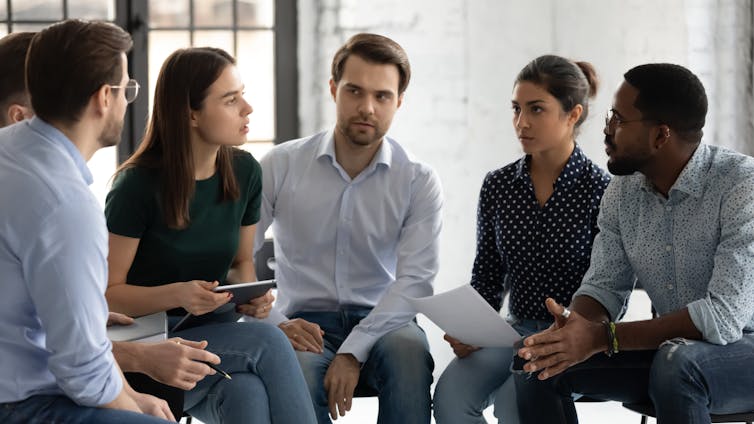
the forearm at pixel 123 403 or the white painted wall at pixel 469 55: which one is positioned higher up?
the white painted wall at pixel 469 55

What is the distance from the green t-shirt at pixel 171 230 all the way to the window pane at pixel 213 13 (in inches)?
84.1

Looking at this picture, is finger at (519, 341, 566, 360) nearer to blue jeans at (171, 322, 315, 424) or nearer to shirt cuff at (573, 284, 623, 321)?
shirt cuff at (573, 284, 623, 321)

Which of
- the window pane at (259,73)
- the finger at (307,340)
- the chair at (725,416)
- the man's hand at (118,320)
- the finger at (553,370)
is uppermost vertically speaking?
the window pane at (259,73)

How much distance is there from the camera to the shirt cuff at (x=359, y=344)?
9.37 feet

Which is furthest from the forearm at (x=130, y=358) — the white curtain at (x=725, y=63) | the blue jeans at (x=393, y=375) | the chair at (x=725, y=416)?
the white curtain at (x=725, y=63)

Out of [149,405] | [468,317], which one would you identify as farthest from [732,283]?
[149,405]

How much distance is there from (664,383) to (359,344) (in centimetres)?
86

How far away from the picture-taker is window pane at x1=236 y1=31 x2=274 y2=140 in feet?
15.8

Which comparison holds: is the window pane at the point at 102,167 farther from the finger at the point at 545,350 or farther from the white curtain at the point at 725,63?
the finger at the point at 545,350

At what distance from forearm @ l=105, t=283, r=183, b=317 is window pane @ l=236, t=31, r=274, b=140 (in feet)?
7.69

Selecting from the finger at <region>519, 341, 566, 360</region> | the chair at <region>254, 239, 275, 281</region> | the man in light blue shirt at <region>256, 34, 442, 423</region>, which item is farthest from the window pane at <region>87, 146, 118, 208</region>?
the finger at <region>519, 341, 566, 360</region>

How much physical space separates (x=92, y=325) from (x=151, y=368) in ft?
1.41

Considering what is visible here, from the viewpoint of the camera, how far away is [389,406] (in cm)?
276

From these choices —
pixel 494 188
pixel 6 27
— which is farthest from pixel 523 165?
pixel 6 27
